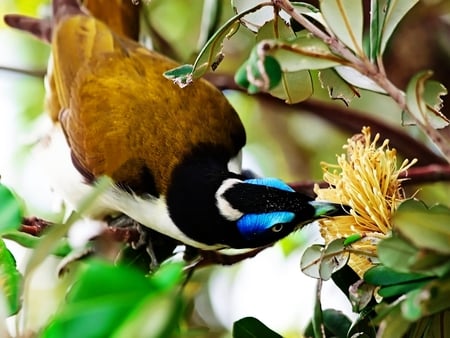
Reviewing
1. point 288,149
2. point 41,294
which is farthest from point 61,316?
point 288,149

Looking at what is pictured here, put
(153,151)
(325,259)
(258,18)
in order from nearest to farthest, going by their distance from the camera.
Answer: (325,259) < (258,18) < (153,151)

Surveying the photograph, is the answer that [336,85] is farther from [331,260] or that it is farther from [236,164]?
[236,164]

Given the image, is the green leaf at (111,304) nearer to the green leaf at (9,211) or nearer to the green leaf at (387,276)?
the green leaf at (9,211)

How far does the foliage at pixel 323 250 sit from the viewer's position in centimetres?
44

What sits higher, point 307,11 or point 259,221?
point 307,11

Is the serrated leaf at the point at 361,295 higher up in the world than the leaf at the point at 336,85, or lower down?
lower down

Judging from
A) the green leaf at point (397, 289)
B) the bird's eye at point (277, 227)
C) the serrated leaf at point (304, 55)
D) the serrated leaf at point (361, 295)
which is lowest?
the bird's eye at point (277, 227)

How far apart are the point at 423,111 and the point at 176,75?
0.87ft

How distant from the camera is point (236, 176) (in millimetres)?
1240

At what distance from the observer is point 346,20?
711 mm

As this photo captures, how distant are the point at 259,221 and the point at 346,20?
1.42 feet

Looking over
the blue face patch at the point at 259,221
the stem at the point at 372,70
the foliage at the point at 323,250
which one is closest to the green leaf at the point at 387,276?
the foliage at the point at 323,250

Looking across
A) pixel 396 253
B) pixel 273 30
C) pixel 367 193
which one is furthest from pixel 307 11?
pixel 396 253

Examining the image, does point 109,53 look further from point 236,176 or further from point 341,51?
point 341,51
